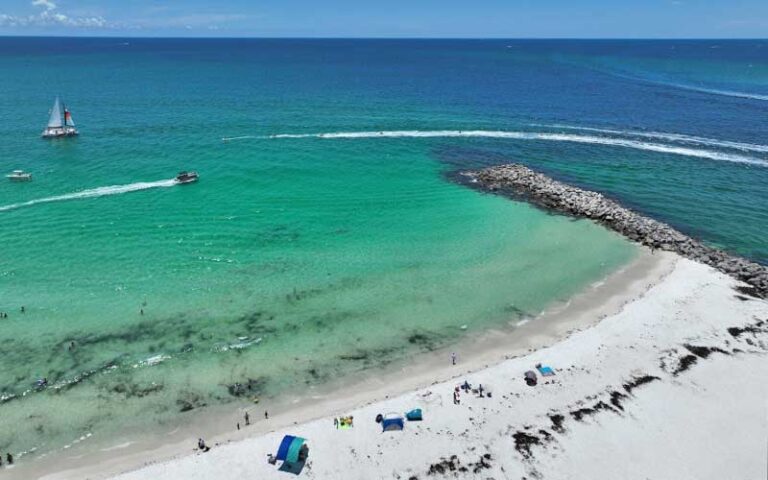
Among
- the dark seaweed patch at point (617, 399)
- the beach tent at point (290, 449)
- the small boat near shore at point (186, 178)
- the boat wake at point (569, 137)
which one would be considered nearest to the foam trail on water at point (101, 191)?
the small boat near shore at point (186, 178)

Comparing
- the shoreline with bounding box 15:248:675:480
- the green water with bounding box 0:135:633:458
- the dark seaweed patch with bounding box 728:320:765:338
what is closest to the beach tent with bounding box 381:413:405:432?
the shoreline with bounding box 15:248:675:480

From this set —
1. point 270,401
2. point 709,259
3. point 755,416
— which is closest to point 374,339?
point 270,401

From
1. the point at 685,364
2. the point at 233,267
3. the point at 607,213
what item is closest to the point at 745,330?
the point at 685,364

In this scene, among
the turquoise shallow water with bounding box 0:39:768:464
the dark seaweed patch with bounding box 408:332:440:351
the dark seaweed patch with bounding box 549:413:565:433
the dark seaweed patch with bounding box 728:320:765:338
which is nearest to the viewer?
the dark seaweed patch with bounding box 549:413:565:433

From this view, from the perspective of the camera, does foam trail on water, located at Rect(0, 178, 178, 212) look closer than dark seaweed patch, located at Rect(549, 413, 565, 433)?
No

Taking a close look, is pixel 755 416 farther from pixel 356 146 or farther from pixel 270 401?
pixel 356 146

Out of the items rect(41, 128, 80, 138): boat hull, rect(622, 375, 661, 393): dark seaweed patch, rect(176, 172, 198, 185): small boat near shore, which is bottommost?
rect(622, 375, 661, 393): dark seaweed patch

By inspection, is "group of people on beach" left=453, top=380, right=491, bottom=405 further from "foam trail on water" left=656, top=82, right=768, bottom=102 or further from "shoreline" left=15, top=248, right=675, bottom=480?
"foam trail on water" left=656, top=82, right=768, bottom=102

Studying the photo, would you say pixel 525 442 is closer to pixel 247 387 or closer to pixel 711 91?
pixel 247 387
